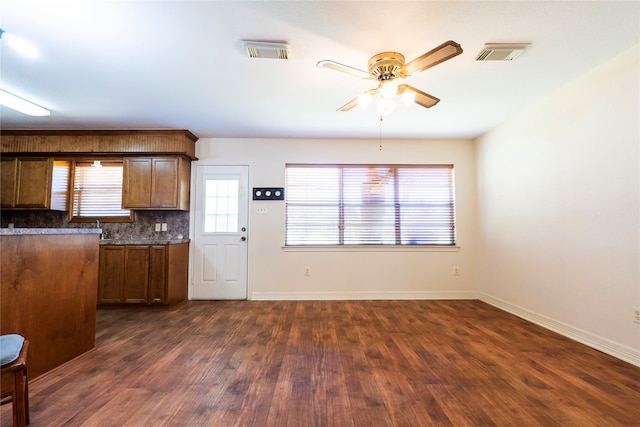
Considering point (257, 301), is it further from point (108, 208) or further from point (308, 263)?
point (108, 208)

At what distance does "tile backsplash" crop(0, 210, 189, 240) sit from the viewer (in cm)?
429

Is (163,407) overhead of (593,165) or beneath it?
beneath

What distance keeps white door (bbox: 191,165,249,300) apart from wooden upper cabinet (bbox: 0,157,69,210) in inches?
78.0

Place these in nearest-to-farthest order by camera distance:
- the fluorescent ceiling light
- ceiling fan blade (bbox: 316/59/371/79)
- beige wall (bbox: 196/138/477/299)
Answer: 1. ceiling fan blade (bbox: 316/59/371/79)
2. the fluorescent ceiling light
3. beige wall (bbox: 196/138/477/299)

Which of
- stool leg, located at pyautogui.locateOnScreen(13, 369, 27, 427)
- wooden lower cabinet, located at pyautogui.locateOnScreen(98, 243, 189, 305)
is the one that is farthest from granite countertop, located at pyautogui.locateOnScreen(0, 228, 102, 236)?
wooden lower cabinet, located at pyautogui.locateOnScreen(98, 243, 189, 305)

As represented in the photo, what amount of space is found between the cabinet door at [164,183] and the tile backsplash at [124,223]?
0.34 m

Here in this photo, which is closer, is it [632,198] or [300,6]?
[300,6]

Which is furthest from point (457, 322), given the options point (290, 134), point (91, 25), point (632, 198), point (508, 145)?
point (91, 25)

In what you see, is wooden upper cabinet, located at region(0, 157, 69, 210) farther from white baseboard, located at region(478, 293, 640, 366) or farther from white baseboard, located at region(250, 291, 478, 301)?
white baseboard, located at region(478, 293, 640, 366)

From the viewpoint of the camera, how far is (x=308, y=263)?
173 inches

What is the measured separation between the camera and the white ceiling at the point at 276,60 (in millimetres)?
1850

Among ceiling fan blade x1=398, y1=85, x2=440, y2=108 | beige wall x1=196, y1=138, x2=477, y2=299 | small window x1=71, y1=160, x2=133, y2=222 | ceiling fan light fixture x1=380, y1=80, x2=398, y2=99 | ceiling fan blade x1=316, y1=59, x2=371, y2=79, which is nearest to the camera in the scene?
ceiling fan blade x1=316, y1=59, x2=371, y2=79

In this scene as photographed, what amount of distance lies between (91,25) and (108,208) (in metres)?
3.02

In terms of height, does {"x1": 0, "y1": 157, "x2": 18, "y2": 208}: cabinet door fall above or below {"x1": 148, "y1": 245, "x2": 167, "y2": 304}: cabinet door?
above
